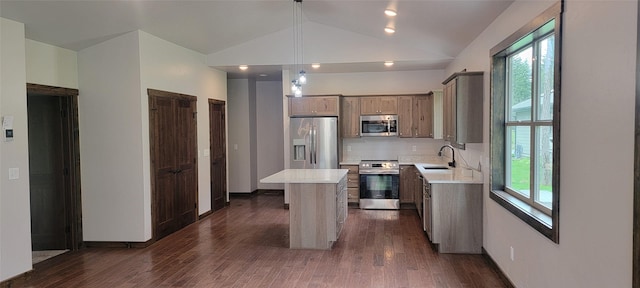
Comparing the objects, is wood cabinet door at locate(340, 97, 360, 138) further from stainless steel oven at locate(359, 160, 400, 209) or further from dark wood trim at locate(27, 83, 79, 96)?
dark wood trim at locate(27, 83, 79, 96)

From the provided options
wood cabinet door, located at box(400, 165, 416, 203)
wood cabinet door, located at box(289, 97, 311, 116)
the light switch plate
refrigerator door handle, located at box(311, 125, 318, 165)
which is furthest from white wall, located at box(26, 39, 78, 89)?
wood cabinet door, located at box(400, 165, 416, 203)

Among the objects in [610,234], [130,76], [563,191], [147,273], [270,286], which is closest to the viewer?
[610,234]

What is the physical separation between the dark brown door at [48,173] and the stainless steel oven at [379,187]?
15.2 feet

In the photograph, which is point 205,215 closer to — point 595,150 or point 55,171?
point 55,171

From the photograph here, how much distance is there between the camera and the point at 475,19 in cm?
445

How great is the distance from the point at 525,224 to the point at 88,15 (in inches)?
189

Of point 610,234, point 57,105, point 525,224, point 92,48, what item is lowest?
point 525,224

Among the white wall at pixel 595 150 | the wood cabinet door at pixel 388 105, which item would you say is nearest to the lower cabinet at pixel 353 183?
the wood cabinet door at pixel 388 105

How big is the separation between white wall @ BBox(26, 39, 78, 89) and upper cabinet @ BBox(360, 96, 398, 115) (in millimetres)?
4664

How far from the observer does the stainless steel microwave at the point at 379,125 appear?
7.75 metres

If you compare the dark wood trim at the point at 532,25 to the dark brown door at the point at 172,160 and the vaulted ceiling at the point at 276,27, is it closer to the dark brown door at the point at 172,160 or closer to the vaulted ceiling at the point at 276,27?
the vaulted ceiling at the point at 276,27

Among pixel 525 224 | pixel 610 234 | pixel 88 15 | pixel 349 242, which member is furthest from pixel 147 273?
pixel 610 234

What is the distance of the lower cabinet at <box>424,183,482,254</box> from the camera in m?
4.86

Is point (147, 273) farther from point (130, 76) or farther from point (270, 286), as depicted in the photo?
point (130, 76)
